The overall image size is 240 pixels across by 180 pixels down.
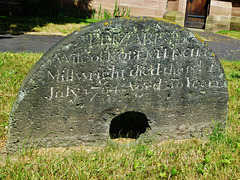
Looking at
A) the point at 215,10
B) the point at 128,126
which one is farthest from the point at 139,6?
the point at 128,126

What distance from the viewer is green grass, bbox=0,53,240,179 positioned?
2.15 m

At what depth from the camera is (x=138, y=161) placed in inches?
92.7

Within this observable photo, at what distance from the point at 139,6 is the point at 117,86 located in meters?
12.1

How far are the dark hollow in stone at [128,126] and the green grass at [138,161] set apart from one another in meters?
0.37

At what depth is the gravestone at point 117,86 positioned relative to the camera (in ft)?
7.80

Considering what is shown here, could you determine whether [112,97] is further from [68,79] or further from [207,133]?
[207,133]

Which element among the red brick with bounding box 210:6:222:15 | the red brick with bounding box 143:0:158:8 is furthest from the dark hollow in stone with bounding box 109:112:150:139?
the red brick with bounding box 210:6:222:15

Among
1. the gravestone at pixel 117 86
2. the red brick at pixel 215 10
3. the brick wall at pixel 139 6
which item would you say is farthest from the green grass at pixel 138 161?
the red brick at pixel 215 10

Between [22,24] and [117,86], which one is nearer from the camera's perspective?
[117,86]

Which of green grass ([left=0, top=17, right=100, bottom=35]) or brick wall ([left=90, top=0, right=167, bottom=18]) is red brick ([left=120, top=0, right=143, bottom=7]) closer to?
brick wall ([left=90, top=0, right=167, bottom=18])

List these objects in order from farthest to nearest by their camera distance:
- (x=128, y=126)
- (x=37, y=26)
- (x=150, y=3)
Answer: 1. (x=150, y=3)
2. (x=37, y=26)
3. (x=128, y=126)

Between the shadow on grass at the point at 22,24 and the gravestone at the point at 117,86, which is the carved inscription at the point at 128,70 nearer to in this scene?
the gravestone at the point at 117,86

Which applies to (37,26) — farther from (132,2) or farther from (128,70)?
(128,70)

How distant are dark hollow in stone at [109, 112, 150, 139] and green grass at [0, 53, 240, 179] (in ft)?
1.22
